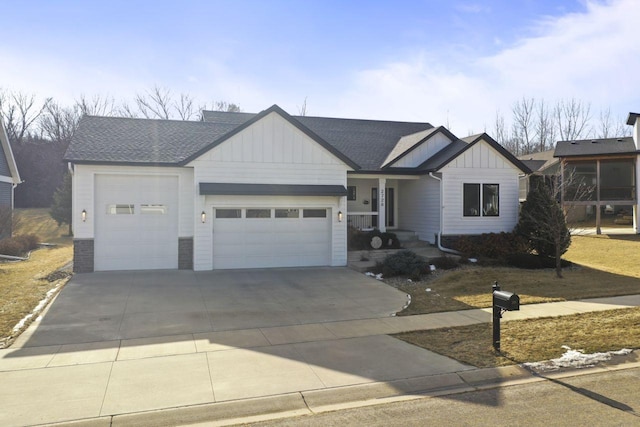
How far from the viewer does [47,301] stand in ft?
35.3

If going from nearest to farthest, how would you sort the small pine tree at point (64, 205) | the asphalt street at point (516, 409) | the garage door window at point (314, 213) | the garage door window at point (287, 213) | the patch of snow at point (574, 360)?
the asphalt street at point (516, 409), the patch of snow at point (574, 360), the garage door window at point (287, 213), the garage door window at point (314, 213), the small pine tree at point (64, 205)

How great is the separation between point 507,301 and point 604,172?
30.5 meters

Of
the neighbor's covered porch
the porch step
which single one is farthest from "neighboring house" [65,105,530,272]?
the neighbor's covered porch

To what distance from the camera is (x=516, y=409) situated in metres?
5.23

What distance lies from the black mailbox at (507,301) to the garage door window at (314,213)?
993cm

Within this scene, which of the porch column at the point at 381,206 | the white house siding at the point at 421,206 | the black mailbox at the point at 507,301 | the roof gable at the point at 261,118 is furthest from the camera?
the porch column at the point at 381,206

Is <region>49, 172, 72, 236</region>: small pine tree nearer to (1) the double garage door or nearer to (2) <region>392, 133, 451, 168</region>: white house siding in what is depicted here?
(1) the double garage door

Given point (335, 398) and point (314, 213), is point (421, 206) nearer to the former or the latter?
point (314, 213)

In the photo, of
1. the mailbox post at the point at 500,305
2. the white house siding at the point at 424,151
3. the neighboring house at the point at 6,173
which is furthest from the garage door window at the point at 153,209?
the neighboring house at the point at 6,173

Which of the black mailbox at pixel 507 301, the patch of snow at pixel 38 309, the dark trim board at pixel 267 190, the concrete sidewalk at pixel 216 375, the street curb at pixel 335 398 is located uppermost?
the dark trim board at pixel 267 190

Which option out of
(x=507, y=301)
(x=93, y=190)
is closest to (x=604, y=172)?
(x=507, y=301)

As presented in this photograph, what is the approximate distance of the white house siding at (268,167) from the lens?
15.3 m

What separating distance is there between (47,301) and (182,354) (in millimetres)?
5596

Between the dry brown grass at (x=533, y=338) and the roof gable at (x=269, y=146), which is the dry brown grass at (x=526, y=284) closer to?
the dry brown grass at (x=533, y=338)
